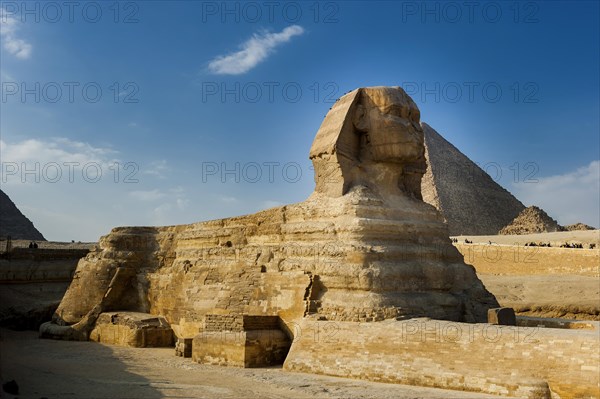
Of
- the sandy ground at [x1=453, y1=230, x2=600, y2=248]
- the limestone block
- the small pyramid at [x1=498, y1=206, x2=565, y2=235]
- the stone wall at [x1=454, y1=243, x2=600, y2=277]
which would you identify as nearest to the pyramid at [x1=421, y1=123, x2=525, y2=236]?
the small pyramid at [x1=498, y1=206, x2=565, y2=235]

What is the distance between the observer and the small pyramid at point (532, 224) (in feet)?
164

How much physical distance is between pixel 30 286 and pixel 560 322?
60.3 feet

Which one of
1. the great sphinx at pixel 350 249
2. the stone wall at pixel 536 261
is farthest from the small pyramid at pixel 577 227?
the great sphinx at pixel 350 249

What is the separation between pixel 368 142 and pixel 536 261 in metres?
18.4

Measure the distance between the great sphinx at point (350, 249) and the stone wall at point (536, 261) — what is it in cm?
1628

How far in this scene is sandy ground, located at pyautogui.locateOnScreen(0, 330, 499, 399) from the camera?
24.5 ft

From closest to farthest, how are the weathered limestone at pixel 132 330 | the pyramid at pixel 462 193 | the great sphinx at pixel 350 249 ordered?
the great sphinx at pixel 350 249, the weathered limestone at pixel 132 330, the pyramid at pixel 462 193

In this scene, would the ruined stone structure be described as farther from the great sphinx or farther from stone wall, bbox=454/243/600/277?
stone wall, bbox=454/243/600/277

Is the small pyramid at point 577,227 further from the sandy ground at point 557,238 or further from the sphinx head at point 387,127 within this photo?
A: the sphinx head at point 387,127

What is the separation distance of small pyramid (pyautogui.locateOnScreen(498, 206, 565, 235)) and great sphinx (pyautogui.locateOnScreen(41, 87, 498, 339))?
42037 mm

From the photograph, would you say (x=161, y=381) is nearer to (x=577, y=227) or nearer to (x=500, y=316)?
(x=500, y=316)

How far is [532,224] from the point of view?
5084 centimetres

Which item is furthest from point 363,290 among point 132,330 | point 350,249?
point 132,330

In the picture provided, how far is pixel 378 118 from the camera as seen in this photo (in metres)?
10.7
